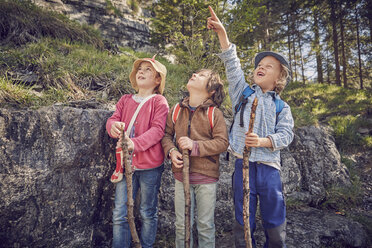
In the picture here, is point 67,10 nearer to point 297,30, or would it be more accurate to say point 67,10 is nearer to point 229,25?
point 229,25

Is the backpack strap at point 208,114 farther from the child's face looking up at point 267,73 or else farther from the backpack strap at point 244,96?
the child's face looking up at point 267,73

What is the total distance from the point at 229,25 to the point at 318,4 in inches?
364

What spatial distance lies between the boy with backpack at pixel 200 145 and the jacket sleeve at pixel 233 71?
16 centimetres

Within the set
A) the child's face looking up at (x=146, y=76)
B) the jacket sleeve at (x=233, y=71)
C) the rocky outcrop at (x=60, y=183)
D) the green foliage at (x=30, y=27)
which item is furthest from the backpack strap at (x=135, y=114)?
the green foliage at (x=30, y=27)

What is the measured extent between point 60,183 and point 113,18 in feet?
39.1

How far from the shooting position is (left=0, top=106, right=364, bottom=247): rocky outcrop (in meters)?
2.22

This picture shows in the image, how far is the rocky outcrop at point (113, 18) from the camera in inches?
414

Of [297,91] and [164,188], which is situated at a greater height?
[297,91]

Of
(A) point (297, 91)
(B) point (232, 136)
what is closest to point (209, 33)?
(B) point (232, 136)

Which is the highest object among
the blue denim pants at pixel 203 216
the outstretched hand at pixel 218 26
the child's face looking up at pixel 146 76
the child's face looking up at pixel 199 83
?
the outstretched hand at pixel 218 26

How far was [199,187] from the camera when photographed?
7.14 feet

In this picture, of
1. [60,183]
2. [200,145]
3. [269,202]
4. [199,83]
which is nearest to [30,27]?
[60,183]

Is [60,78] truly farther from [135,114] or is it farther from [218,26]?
[218,26]

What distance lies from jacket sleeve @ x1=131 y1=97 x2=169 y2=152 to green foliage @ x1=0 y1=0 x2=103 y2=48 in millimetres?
4402
